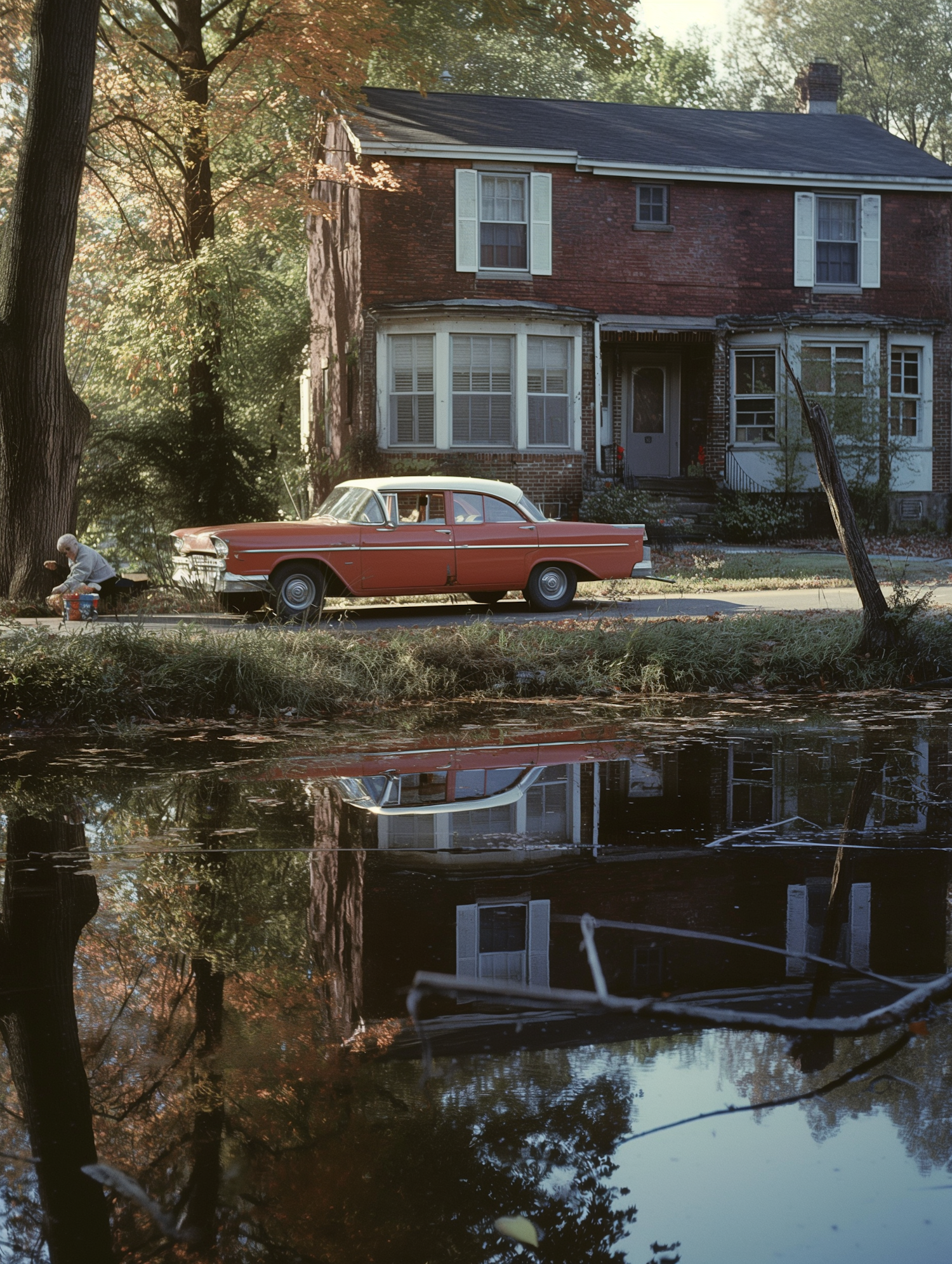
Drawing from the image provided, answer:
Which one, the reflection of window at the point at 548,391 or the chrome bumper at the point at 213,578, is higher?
the reflection of window at the point at 548,391

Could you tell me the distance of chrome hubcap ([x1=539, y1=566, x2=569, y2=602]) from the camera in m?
14.5

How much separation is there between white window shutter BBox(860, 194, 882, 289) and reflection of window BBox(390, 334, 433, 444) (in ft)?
29.9

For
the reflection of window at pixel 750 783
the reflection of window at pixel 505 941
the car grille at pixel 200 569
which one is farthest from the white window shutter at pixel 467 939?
the car grille at pixel 200 569

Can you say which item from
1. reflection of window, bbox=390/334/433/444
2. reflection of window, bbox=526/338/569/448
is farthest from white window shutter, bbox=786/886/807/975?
reflection of window, bbox=526/338/569/448

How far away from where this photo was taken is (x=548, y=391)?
78.6 feet

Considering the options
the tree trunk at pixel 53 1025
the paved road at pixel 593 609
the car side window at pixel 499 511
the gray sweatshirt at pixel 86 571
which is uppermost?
the car side window at pixel 499 511

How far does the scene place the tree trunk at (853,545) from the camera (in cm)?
1028

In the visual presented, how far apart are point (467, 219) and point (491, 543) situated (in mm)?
11220

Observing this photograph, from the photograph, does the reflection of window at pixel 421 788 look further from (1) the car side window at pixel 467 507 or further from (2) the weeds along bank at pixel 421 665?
(1) the car side window at pixel 467 507

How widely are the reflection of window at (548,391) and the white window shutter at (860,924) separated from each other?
19291 millimetres

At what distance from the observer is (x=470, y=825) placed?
6.12 m

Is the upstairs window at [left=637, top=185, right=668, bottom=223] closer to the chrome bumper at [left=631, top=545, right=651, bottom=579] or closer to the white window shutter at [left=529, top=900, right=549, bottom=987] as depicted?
the chrome bumper at [left=631, top=545, right=651, bottom=579]

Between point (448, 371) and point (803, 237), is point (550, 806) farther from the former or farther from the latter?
point (803, 237)

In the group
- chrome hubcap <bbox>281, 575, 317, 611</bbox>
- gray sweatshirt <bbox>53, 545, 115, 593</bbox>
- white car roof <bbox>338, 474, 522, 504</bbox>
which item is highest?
white car roof <bbox>338, 474, 522, 504</bbox>
